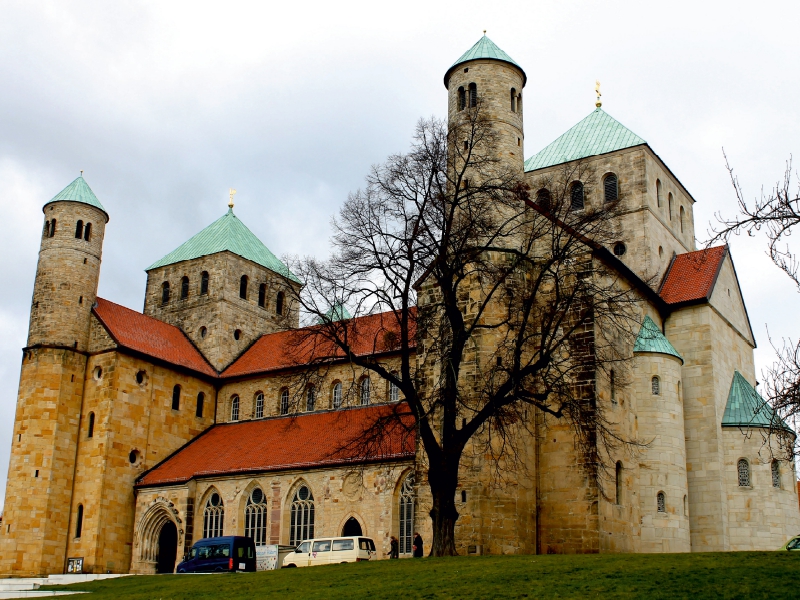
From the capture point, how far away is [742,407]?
35.7 meters

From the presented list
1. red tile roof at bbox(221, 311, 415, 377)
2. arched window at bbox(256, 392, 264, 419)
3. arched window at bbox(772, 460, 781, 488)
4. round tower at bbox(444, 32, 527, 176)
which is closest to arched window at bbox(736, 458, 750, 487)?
arched window at bbox(772, 460, 781, 488)

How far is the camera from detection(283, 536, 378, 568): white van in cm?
3055

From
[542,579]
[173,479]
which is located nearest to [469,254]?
[542,579]

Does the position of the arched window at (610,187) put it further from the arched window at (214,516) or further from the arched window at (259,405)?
the arched window at (214,516)

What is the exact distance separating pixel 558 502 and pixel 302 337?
10004 mm

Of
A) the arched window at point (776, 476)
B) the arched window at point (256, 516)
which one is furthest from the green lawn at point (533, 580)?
the arched window at point (776, 476)

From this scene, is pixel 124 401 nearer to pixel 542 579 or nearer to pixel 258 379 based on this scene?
pixel 258 379

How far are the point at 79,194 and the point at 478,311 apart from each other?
24.5 m

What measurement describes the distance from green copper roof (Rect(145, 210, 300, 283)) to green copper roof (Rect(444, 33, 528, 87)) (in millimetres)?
20014

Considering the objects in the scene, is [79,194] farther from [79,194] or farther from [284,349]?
[284,349]

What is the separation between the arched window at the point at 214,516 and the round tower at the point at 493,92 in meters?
19.2

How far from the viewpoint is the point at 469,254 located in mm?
26859

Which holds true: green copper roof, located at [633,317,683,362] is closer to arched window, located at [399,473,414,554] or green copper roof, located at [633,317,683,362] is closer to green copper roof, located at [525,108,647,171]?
arched window, located at [399,473,414,554]

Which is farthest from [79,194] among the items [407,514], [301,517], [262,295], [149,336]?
[407,514]
